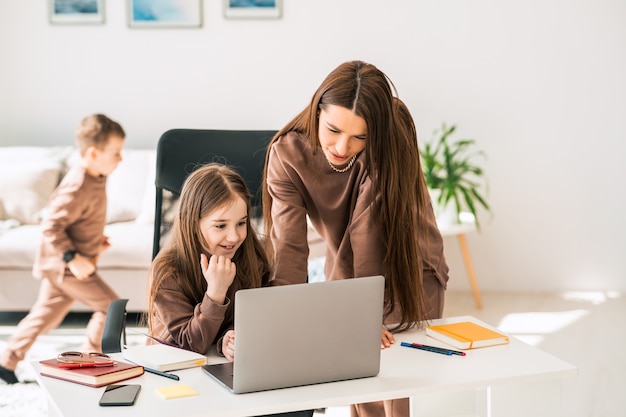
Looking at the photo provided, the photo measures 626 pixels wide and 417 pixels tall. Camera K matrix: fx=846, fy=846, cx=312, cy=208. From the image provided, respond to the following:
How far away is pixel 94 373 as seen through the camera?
1.61 m

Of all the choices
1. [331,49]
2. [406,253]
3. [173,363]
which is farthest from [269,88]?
[173,363]

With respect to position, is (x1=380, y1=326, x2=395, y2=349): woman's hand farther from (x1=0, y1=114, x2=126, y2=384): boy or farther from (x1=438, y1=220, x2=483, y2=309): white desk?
(x1=438, y1=220, x2=483, y2=309): white desk

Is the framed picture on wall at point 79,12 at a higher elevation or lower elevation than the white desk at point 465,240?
higher

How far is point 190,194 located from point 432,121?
3.08 m

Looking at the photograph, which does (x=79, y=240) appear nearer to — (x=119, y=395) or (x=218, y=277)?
(x=218, y=277)

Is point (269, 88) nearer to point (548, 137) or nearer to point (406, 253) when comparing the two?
point (548, 137)

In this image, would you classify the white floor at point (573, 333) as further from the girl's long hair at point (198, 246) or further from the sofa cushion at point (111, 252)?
the girl's long hair at point (198, 246)

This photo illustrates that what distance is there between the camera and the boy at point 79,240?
12.3 ft

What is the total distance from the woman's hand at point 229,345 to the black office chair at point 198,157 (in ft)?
1.95

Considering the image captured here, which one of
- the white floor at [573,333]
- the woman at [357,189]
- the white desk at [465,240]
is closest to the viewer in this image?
the woman at [357,189]

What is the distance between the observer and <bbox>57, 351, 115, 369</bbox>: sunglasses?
1651 mm

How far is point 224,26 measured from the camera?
4926mm

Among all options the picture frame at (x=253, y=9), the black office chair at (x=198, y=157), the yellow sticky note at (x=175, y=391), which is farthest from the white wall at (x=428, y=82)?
the yellow sticky note at (x=175, y=391)

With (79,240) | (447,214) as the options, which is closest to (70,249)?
(79,240)
